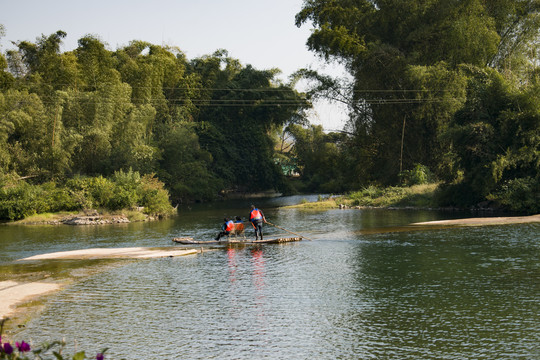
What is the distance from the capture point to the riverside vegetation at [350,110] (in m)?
41.6

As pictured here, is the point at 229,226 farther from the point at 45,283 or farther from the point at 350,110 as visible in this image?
the point at 350,110

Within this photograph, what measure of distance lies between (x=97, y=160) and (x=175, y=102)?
20648 millimetres

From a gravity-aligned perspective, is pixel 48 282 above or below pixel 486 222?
below

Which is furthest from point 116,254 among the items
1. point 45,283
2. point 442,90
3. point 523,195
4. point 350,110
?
point 350,110

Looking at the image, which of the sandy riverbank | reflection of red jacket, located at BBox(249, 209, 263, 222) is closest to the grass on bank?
reflection of red jacket, located at BBox(249, 209, 263, 222)

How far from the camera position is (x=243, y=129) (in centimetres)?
7500

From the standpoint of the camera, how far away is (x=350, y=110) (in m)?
60.2

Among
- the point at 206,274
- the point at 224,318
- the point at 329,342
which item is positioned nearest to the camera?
the point at 329,342

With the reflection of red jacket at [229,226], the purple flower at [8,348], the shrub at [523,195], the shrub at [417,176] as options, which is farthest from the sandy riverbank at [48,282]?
the shrub at [417,176]

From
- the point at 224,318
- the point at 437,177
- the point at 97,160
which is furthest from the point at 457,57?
the point at 224,318

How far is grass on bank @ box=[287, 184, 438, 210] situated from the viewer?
160ft

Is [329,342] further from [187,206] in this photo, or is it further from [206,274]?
[187,206]

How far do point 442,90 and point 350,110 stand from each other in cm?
1176

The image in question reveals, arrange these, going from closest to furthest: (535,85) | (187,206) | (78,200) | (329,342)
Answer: (329,342), (535,85), (78,200), (187,206)
